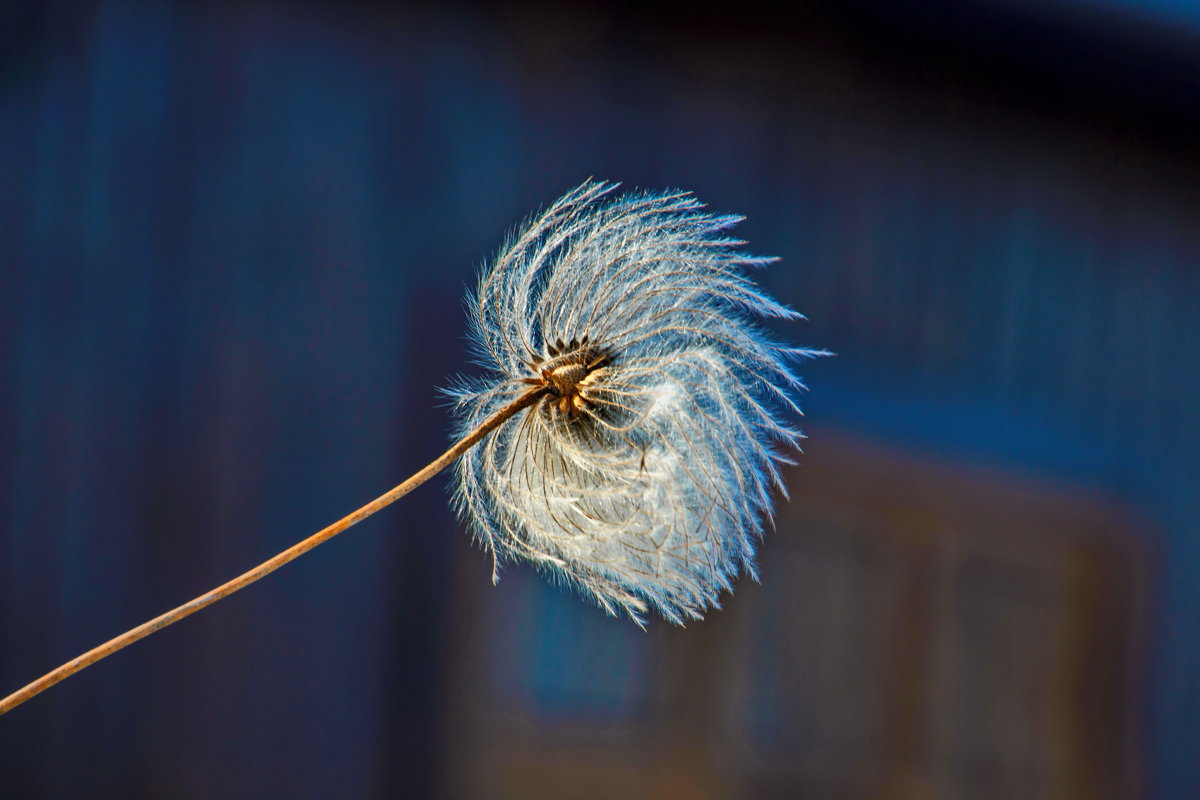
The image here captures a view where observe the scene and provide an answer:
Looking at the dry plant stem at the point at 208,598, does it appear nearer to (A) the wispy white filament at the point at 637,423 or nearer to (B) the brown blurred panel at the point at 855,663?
(A) the wispy white filament at the point at 637,423

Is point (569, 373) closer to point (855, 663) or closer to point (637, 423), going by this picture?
point (637, 423)

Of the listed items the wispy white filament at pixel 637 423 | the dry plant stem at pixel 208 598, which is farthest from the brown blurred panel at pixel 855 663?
the dry plant stem at pixel 208 598

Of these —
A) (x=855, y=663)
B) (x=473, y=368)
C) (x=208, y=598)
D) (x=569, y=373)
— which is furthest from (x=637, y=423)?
(x=855, y=663)

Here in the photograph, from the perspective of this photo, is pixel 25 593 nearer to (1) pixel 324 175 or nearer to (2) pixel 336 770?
(2) pixel 336 770

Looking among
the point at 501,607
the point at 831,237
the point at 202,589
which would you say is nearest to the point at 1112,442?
the point at 831,237

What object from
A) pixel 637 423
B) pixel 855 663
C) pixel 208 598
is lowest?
pixel 855 663

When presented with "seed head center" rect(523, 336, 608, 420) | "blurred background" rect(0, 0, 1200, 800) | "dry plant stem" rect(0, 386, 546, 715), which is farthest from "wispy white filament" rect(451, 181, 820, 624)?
"blurred background" rect(0, 0, 1200, 800)

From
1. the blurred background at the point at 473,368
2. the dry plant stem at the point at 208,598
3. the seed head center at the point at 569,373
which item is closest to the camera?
the dry plant stem at the point at 208,598
